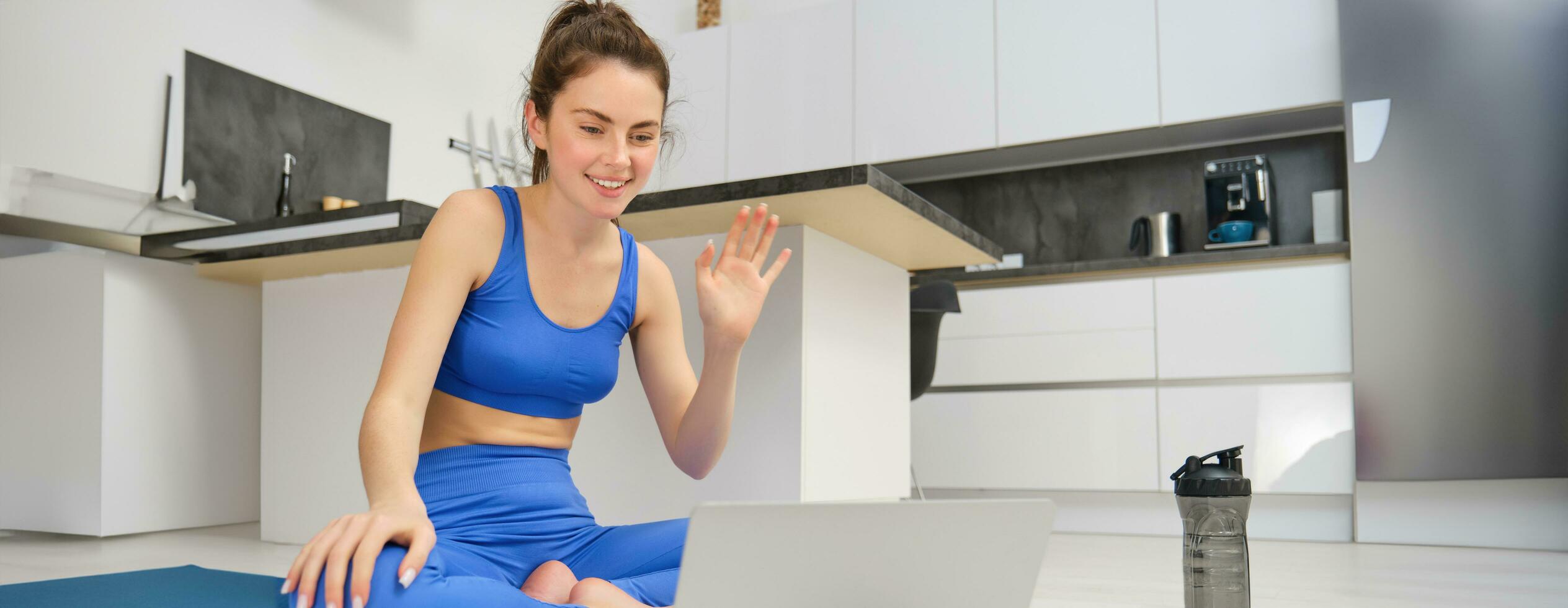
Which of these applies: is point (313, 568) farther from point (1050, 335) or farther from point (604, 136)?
point (1050, 335)

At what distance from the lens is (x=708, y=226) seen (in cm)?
222

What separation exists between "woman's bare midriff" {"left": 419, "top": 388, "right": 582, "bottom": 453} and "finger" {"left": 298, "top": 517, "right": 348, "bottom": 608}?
365 mm

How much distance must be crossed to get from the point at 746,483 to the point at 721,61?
124 inches

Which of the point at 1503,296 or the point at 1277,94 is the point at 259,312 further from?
the point at 1503,296

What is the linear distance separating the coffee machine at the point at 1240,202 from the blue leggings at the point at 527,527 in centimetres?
316

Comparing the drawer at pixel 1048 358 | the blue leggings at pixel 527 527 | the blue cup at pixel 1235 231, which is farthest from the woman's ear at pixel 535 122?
the blue cup at pixel 1235 231

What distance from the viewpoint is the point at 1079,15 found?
4070 millimetres

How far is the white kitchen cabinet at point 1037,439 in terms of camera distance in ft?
12.0

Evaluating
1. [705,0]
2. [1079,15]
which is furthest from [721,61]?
[1079,15]

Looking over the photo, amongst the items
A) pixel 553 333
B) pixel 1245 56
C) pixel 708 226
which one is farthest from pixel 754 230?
pixel 1245 56

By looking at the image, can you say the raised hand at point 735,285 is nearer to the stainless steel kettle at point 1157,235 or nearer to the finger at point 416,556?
the finger at point 416,556

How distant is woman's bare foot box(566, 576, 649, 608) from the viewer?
41.0 inches

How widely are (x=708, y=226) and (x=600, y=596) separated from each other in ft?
4.11

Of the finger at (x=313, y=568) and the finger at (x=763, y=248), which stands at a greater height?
the finger at (x=763, y=248)
